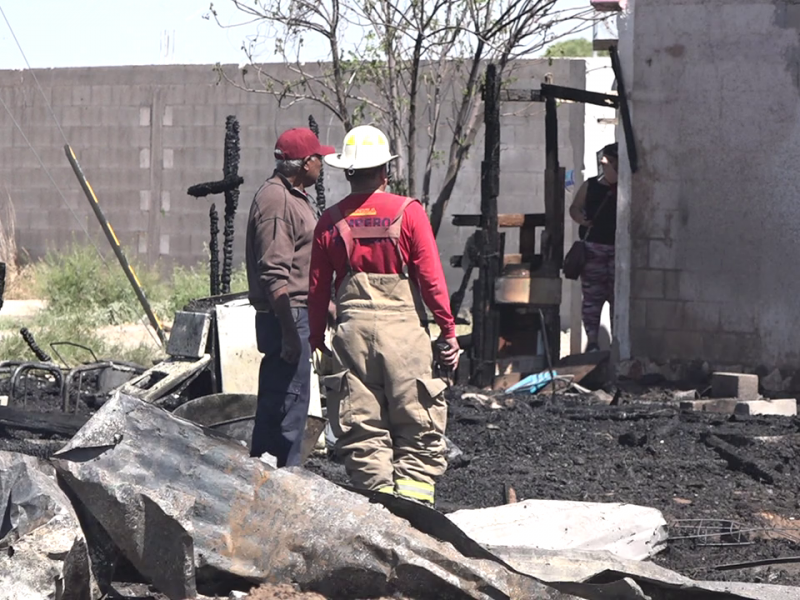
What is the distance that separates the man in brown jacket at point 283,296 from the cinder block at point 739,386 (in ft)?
14.6

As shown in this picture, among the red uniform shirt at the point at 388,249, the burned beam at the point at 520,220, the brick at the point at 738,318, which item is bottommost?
the brick at the point at 738,318

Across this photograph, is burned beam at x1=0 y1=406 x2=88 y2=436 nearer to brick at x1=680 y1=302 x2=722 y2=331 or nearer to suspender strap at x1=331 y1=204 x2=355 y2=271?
suspender strap at x1=331 y1=204 x2=355 y2=271

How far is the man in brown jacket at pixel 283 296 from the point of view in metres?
6.08

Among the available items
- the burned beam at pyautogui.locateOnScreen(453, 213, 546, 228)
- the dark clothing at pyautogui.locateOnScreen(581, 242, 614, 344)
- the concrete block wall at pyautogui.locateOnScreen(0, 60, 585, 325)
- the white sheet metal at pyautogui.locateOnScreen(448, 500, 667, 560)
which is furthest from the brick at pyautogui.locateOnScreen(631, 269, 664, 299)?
the concrete block wall at pyautogui.locateOnScreen(0, 60, 585, 325)

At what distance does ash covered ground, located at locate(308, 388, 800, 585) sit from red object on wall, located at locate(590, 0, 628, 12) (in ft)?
11.1

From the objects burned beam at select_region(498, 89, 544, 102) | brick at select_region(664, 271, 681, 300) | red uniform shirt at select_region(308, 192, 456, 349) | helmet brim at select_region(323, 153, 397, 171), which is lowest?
brick at select_region(664, 271, 681, 300)

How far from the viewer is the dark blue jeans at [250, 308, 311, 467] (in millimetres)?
6152

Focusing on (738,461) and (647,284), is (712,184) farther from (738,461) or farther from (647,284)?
(738,461)

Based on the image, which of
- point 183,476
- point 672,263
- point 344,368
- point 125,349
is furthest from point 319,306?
point 125,349

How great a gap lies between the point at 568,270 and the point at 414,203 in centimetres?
547

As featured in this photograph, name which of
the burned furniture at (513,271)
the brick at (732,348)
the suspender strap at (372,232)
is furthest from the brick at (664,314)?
the suspender strap at (372,232)

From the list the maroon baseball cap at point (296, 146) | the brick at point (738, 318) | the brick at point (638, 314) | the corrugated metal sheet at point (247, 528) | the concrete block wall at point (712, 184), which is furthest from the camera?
the brick at point (638, 314)

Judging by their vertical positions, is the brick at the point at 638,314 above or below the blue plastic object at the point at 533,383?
above

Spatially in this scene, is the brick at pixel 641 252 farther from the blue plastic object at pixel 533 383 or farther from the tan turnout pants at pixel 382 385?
the tan turnout pants at pixel 382 385
